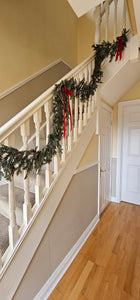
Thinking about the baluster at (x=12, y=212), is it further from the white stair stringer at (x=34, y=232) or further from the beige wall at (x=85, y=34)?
the beige wall at (x=85, y=34)

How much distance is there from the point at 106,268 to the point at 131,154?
187 centimetres

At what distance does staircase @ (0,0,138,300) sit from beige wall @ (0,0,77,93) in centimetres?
95

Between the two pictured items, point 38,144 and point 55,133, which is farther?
point 55,133

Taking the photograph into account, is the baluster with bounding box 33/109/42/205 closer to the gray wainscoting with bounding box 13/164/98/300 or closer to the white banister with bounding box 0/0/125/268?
the white banister with bounding box 0/0/125/268

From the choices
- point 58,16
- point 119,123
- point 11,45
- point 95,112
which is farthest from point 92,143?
point 58,16

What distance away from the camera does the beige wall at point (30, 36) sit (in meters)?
1.64

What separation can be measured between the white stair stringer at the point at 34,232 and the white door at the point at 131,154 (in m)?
1.59

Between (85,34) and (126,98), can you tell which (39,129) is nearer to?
(126,98)

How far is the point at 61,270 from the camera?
4.38 ft

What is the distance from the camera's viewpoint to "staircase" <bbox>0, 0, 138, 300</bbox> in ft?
2.74

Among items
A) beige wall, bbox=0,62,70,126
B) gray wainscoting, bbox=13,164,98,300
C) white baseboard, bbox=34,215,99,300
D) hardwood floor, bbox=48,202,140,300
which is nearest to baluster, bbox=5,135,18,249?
gray wainscoting, bbox=13,164,98,300

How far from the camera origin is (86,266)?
4.74ft

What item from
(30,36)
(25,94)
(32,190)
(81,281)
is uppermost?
(30,36)

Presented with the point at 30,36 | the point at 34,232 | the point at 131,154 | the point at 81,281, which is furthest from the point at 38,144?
the point at 131,154
